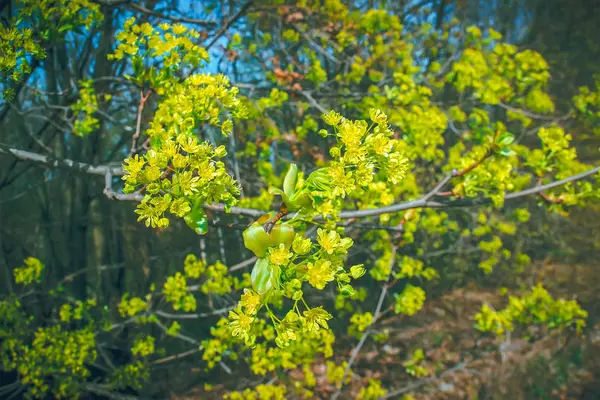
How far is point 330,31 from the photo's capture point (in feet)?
12.8

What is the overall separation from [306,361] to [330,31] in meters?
2.88

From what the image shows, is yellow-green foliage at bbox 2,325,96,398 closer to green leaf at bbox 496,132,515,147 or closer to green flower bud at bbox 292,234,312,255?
green flower bud at bbox 292,234,312,255

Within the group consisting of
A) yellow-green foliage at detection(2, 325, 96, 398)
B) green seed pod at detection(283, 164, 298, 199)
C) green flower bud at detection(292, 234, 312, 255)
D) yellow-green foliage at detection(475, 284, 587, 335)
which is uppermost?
green seed pod at detection(283, 164, 298, 199)

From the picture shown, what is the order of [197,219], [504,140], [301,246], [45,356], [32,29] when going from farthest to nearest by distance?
1. [45,356]
2. [504,140]
3. [32,29]
4. [197,219]
5. [301,246]

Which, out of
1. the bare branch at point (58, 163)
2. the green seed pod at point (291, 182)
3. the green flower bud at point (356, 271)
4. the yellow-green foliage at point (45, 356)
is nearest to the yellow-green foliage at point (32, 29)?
the bare branch at point (58, 163)

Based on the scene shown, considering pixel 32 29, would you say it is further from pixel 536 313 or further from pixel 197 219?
pixel 536 313

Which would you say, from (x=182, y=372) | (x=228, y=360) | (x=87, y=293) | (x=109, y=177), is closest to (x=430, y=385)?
(x=228, y=360)

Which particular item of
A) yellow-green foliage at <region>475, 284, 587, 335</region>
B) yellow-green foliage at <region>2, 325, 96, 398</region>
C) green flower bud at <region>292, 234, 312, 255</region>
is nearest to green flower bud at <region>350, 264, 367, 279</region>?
green flower bud at <region>292, 234, 312, 255</region>

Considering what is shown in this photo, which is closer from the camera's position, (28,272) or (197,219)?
(197,219)

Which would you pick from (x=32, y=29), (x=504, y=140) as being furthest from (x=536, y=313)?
(x=32, y=29)

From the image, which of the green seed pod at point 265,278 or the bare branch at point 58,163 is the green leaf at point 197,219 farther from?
the bare branch at point 58,163

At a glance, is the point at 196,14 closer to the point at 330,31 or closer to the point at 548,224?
the point at 330,31

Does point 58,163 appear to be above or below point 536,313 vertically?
above

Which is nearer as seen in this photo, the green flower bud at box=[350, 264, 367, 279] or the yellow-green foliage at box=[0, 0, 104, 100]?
the green flower bud at box=[350, 264, 367, 279]
